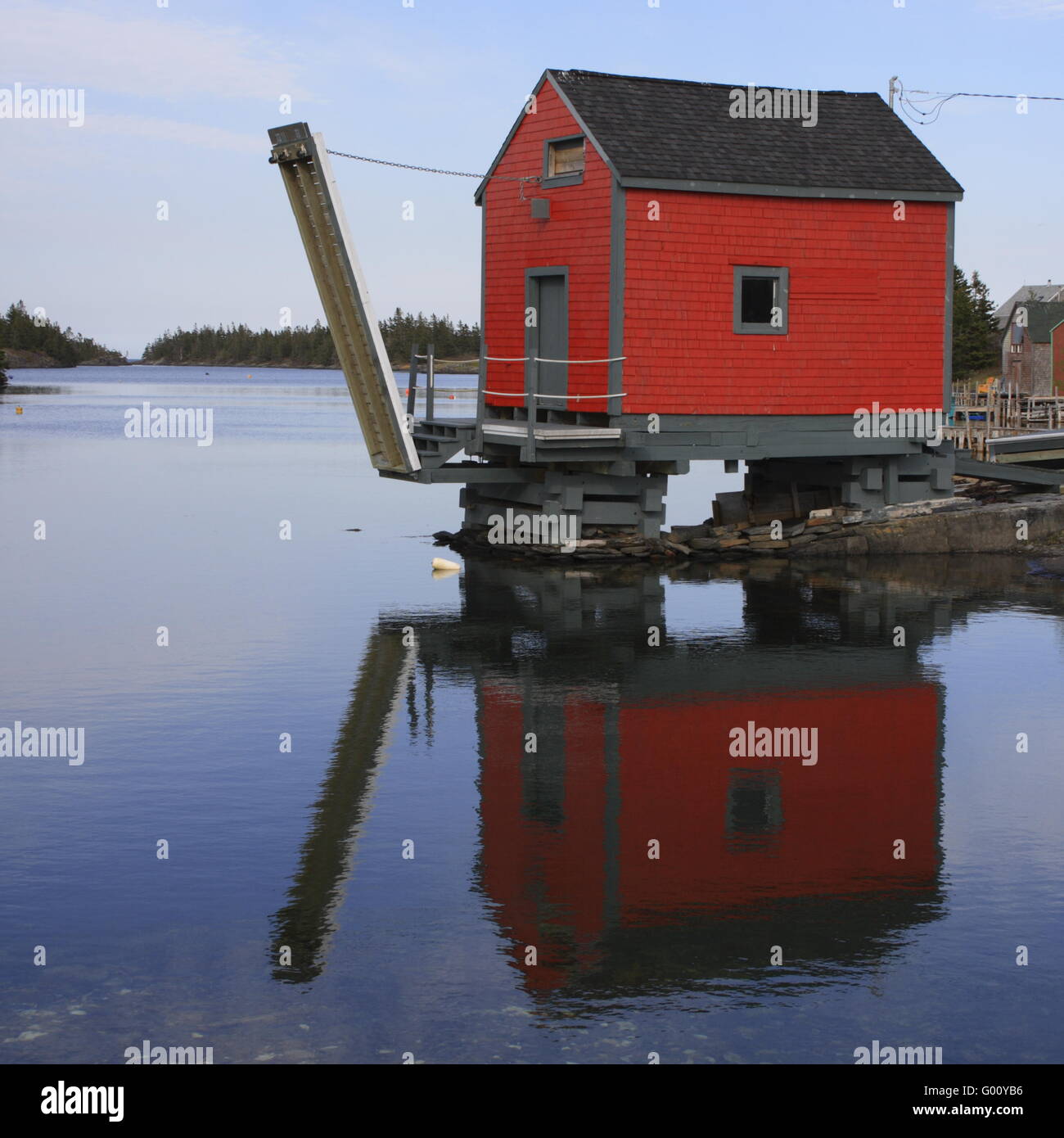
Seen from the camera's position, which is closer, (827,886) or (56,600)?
(827,886)

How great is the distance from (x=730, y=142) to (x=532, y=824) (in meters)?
15.6

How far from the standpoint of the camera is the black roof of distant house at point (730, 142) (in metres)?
22.4

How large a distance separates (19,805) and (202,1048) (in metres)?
4.37

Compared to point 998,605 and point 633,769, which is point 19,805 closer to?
point 633,769

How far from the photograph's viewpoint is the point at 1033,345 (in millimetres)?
87938

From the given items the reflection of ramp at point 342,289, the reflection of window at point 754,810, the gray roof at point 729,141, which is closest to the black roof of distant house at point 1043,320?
the gray roof at point 729,141

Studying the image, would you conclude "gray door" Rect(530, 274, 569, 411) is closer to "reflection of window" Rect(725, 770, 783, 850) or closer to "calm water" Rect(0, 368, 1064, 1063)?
"calm water" Rect(0, 368, 1064, 1063)

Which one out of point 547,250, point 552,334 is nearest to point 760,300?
point 552,334

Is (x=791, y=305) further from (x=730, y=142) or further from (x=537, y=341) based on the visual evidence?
(x=537, y=341)

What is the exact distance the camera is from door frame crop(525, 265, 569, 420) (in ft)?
71.8

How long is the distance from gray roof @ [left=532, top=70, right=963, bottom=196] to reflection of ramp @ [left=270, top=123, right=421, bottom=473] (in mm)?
4214

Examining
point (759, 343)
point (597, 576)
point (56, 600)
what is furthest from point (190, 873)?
point (759, 343)
